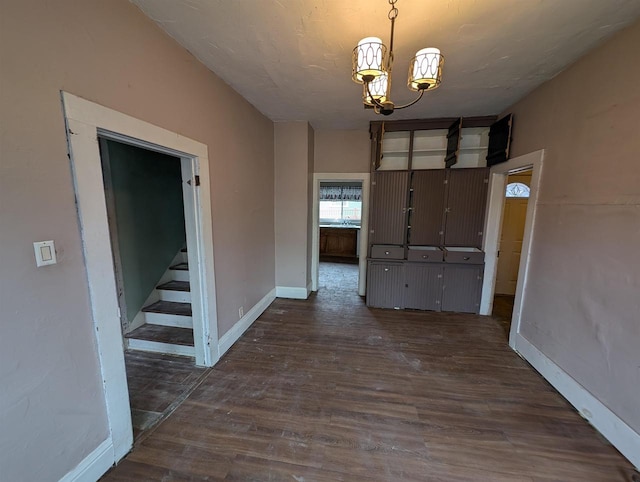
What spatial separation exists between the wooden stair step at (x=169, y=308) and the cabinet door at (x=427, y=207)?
3095 millimetres

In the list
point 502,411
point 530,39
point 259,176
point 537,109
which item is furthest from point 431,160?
point 502,411

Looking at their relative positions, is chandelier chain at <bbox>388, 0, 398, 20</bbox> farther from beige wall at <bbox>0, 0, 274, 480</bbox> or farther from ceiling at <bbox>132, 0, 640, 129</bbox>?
beige wall at <bbox>0, 0, 274, 480</bbox>

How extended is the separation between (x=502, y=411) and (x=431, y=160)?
3.05 metres

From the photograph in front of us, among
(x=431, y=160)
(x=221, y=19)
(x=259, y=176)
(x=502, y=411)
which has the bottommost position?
(x=502, y=411)

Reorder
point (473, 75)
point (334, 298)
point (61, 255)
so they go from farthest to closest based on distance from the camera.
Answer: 1. point (334, 298)
2. point (473, 75)
3. point (61, 255)

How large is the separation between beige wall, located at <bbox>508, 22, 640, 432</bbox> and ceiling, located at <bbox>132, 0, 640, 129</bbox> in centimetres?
18

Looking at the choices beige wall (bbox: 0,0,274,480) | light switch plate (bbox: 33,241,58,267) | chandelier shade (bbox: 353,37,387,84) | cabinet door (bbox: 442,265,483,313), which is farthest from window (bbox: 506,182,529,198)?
light switch plate (bbox: 33,241,58,267)

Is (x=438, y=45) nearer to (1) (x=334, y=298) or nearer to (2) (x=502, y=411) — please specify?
(2) (x=502, y=411)

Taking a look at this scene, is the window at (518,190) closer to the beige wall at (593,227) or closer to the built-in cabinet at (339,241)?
the beige wall at (593,227)

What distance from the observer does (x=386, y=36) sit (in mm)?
1729

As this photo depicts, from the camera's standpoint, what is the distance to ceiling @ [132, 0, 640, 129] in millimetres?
1477

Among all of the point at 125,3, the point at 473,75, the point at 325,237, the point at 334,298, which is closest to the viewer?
the point at 125,3

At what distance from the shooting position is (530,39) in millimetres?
1749

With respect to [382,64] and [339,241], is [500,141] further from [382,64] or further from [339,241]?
[339,241]
